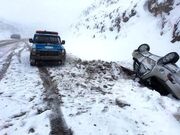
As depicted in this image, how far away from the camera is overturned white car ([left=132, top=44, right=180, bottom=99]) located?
7.89 m

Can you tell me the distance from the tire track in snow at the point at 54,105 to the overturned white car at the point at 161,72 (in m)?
3.46

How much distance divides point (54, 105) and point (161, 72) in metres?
3.88

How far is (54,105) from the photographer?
686cm

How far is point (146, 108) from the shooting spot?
6.85 metres

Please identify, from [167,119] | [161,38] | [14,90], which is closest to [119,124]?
[167,119]

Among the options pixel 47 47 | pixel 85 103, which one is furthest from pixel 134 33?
pixel 85 103

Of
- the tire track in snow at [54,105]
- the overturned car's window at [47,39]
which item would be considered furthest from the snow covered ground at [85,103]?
the overturned car's window at [47,39]

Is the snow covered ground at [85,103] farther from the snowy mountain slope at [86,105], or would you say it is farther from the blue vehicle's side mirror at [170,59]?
the blue vehicle's side mirror at [170,59]

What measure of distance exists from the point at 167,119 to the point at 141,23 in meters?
13.8

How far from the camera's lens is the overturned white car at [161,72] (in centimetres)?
789

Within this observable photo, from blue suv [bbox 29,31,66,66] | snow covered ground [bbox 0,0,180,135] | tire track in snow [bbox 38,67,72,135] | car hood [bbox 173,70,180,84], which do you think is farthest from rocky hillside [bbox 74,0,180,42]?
tire track in snow [bbox 38,67,72,135]

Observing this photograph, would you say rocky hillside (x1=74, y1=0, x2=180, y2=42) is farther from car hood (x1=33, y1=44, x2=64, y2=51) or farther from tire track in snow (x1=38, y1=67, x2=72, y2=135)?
tire track in snow (x1=38, y1=67, x2=72, y2=135)

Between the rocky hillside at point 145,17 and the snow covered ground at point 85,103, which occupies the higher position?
the rocky hillside at point 145,17

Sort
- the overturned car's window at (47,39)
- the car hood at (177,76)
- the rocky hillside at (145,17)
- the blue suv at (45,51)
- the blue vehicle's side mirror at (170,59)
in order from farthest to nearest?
the rocky hillside at (145,17)
the overturned car's window at (47,39)
the blue suv at (45,51)
the blue vehicle's side mirror at (170,59)
the car hood at (177,76)
